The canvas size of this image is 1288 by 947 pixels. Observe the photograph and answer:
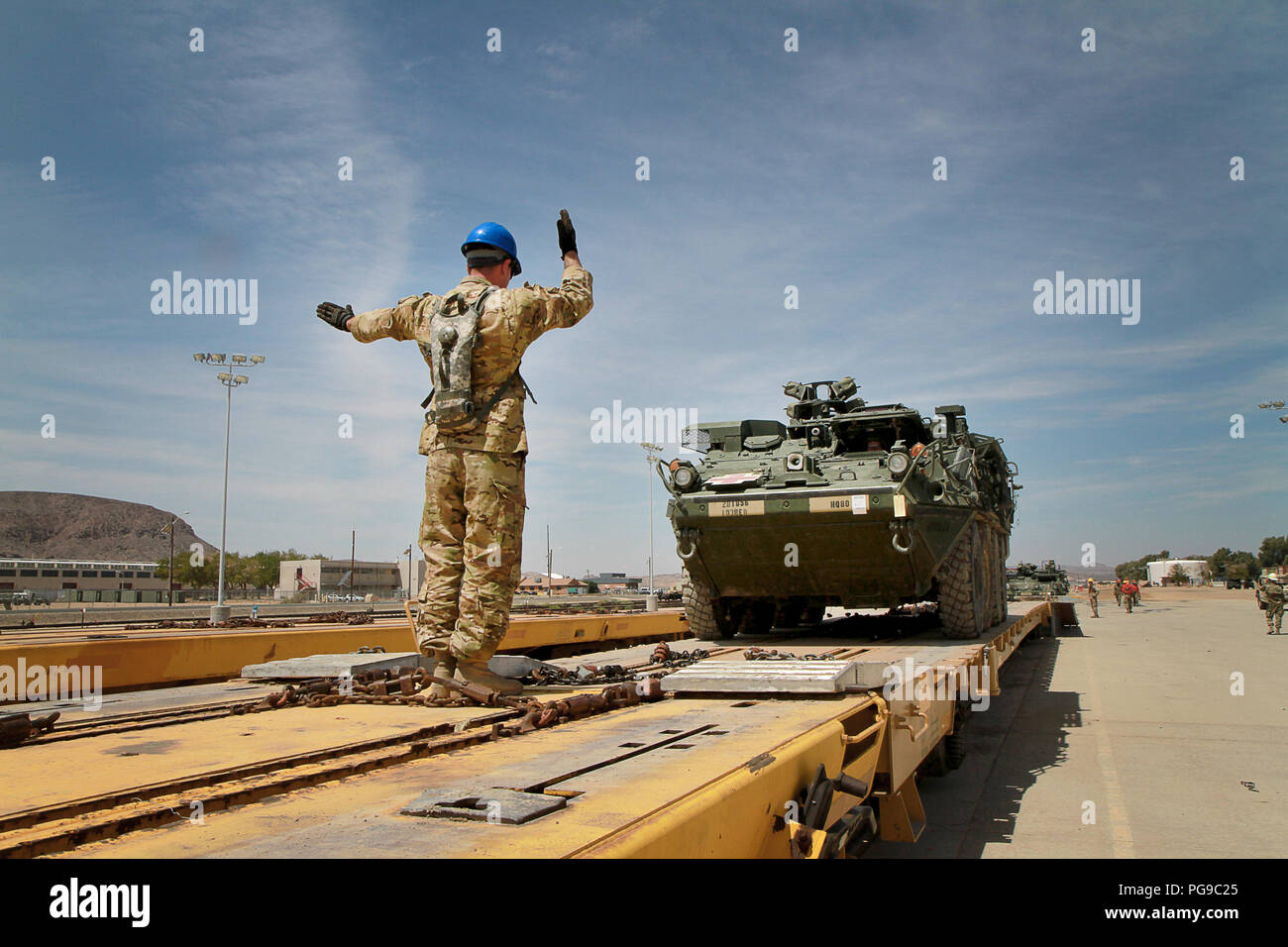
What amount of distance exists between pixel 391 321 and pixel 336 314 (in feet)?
1.05

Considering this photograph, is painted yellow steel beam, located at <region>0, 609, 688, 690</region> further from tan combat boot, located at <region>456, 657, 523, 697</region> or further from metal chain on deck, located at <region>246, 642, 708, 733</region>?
tan combat boot, located at <region>456, 657, 523, 697</region>

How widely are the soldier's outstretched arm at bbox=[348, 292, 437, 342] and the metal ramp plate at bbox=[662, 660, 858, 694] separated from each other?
190cm

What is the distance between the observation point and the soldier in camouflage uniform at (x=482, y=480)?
381cm

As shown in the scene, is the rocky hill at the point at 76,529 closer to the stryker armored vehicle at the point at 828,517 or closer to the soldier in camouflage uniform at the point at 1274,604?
the soldier in camouflage uniform at the point at 1274,604

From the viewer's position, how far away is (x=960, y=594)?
761cm

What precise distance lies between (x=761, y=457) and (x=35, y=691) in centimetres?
567

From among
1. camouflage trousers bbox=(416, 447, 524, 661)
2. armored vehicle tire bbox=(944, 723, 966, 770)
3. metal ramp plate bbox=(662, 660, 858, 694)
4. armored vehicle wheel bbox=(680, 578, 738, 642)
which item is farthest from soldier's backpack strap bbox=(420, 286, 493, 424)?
armored vehicle wheel bbox=(680, 578, 738, 642)

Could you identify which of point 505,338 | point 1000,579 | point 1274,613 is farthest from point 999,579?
point 1274,613

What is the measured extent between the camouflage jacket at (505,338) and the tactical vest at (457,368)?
0.02 m

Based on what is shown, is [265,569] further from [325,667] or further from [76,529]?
[76,529]

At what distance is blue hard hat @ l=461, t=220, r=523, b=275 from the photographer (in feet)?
13.7

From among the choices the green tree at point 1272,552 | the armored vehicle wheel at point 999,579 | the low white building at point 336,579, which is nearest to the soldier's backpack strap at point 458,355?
the armored vehicle wheel at point 999,579

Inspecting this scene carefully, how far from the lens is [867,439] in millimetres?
8703
